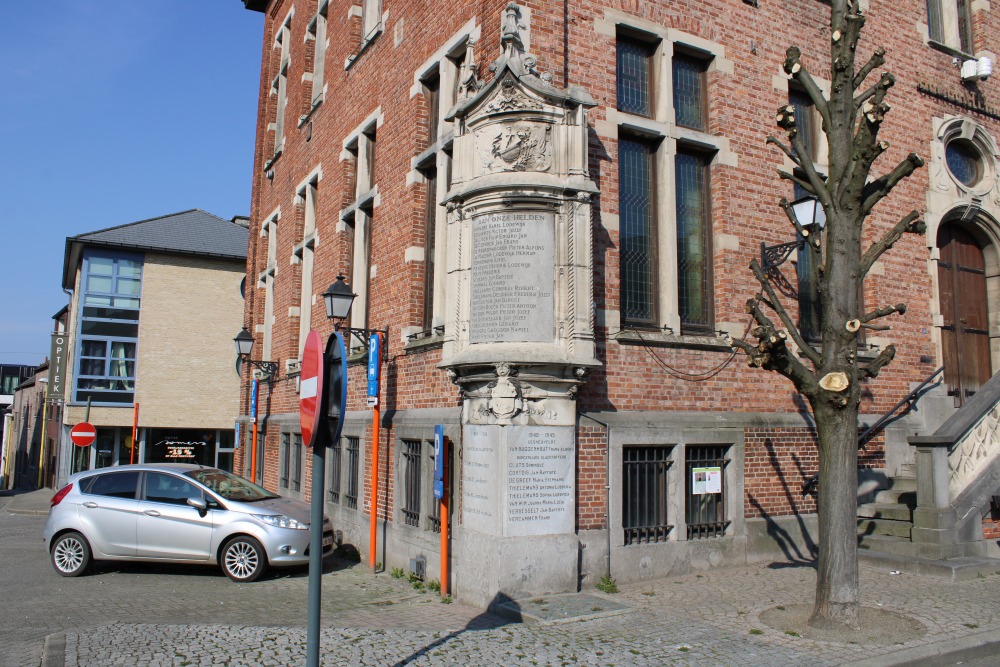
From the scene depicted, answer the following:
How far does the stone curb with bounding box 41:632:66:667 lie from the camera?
6.47m

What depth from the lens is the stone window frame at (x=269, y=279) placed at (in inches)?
797

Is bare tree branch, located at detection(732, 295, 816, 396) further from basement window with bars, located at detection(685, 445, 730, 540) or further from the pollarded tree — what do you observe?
basement window with bars, located at detection(685, 445, 730, 540)

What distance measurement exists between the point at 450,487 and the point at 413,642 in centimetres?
286

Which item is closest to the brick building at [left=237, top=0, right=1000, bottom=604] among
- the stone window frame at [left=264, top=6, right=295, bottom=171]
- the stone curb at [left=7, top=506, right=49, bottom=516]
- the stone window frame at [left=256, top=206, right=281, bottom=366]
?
the stone window frame at [left=256, top=206, right=281, bottom=366]

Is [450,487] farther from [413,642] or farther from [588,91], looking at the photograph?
[588,91]

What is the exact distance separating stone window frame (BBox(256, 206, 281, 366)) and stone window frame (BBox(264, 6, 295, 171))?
62.1 inches

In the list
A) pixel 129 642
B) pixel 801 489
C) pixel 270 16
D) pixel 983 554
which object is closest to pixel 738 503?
pixel 801 489

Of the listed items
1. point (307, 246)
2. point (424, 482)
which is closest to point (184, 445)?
point (307, 246)

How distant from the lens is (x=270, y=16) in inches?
920

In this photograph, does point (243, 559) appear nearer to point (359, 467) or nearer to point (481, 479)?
point (359, 467)

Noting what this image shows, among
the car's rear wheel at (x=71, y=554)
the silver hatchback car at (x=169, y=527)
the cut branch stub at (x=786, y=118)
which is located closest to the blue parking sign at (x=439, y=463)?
the silver hatchback car at (x=169, y=527)

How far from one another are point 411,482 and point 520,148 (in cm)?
491

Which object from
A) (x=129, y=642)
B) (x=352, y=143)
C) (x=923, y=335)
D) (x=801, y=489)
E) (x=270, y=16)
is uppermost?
(x=270, y=16)

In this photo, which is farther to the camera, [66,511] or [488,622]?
[66,511]
